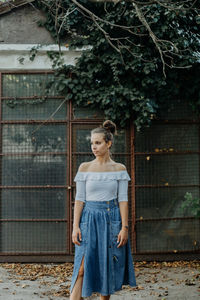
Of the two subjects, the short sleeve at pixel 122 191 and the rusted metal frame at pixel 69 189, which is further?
the rusted metal frame at pixel 69 189

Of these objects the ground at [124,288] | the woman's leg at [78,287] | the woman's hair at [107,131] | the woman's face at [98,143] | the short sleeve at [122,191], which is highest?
the woman's hair at [107,131]

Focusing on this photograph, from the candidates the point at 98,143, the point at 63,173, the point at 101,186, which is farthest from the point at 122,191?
the point at 63,173

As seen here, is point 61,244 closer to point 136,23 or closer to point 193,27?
point 136,23

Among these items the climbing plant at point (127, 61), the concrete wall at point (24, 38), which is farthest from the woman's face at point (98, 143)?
the concrete wall at point (24, 38)

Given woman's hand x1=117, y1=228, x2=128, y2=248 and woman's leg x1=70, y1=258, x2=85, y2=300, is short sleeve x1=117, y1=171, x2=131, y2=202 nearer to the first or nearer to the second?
woman's hand x1=117, y1=228, x2=128, y2=248

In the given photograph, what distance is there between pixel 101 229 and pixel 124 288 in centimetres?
200

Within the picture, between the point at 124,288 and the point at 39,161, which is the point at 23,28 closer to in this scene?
the point at 39,161

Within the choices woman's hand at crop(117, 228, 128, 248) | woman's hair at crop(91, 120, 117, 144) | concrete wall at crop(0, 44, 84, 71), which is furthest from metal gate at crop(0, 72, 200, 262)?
woman's hand at crop(117, 228, 128, 248)

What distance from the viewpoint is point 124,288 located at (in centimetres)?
516

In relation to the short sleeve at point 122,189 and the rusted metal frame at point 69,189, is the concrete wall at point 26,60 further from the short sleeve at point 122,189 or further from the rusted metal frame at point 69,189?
the short sleeve at point 122,189

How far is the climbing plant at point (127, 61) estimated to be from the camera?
247 inches

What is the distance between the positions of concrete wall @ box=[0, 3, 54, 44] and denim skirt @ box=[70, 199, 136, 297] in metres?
4.12

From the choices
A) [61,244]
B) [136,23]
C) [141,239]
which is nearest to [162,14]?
[136,23]

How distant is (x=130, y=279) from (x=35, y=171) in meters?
3.46
